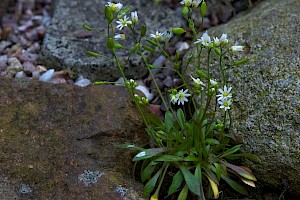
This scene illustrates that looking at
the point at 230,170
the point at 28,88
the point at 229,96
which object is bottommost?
the point at 230,170

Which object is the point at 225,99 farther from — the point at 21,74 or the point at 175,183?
the point at 21,74

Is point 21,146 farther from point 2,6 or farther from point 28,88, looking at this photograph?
point 2,6

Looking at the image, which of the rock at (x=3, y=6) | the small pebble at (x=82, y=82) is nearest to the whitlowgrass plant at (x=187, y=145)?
the small pebble at (x=82, y=82)

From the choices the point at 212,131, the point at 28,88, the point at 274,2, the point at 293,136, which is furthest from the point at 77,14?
the point at 293,136

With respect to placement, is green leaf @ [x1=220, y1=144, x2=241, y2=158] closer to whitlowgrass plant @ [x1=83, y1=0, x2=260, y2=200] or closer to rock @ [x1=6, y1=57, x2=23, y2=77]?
whitlowgrass plant @ [x1=83, y1=0, x2=260, y2=200]

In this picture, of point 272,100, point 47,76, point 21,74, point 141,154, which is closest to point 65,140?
point 141,154

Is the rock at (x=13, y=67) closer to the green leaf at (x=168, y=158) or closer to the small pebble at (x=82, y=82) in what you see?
the small pebble at (x=82, y=82)

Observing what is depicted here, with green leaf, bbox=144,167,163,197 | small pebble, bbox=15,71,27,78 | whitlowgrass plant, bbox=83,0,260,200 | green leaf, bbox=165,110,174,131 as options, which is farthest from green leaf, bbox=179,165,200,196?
small pebble, bbox=15,71,27,78
